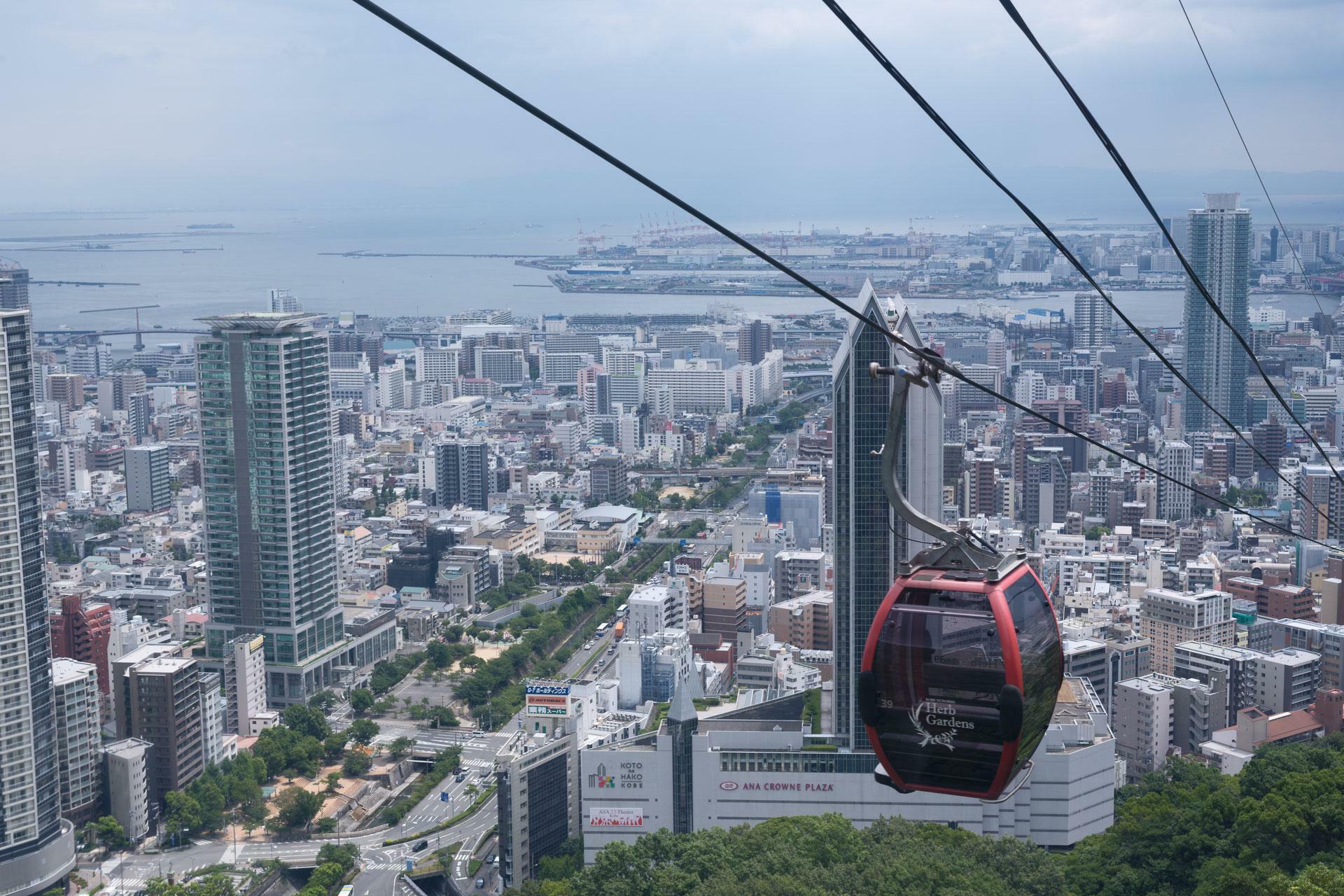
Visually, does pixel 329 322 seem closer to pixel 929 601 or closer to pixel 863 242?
pixel 863 242

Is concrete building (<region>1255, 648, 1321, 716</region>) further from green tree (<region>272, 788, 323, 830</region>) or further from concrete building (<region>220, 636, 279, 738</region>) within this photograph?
concrete building (<region>220, 636, 279, 738</region>)

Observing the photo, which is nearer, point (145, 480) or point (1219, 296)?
point (145, 480)

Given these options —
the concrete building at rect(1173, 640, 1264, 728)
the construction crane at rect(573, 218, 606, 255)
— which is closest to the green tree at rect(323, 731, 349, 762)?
the concrete building at rect(1173, 640, 1264, 728)

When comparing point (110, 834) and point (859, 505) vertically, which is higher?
point (859, 505)

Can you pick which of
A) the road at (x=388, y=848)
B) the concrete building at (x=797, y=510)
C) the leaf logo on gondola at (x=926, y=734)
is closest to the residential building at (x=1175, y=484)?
the concrete building at (x=797, y=510)

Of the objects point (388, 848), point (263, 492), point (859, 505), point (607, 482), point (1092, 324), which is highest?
point (1092, 324)

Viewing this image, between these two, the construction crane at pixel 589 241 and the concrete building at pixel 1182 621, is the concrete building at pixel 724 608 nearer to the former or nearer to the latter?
the concrete building at pixel 1182 621

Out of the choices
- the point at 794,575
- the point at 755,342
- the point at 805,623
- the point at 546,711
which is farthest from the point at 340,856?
the point at 755,342

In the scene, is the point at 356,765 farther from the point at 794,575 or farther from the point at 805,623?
the point at 794,575
